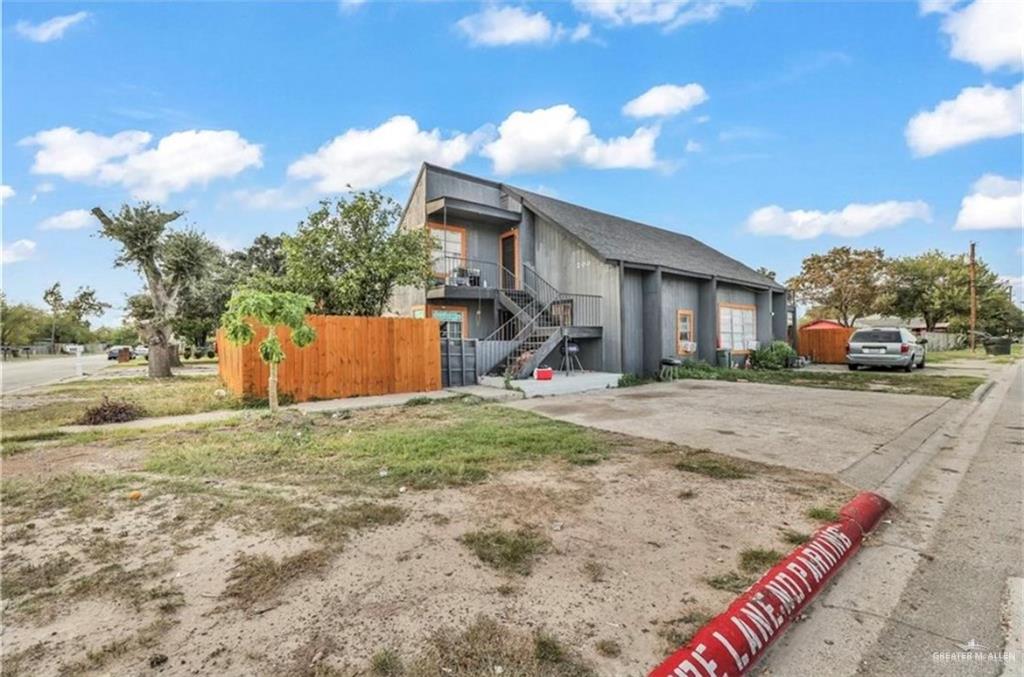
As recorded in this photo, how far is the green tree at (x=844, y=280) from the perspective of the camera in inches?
1204

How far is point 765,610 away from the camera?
6.91 ft

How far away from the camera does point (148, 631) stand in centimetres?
207

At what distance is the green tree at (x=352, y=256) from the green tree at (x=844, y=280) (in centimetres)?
3128

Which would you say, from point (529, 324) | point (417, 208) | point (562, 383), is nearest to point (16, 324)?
point (417, 208)

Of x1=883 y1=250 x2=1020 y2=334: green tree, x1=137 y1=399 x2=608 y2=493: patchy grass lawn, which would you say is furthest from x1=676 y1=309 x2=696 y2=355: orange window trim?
x1=883 y1=250 x2=1020 y2=334: green tree

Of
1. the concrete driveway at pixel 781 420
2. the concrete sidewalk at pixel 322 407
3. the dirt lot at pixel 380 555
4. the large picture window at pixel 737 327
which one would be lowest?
the concrete driveway at pixel 781 420

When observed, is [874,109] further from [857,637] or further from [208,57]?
[208,57]

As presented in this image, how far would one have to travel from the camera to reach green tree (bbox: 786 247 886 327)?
30.6 metres

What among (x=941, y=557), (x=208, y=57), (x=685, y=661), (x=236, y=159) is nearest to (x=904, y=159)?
(x=941, y=557)

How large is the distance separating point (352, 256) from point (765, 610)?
12708mm

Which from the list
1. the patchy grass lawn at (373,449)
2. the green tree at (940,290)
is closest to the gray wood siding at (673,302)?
the patchy grass lawn at (373,449)

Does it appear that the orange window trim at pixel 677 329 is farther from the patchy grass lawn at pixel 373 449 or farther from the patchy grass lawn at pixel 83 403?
the patchy grass lawn at pixel 83 403

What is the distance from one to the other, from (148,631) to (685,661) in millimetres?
2439

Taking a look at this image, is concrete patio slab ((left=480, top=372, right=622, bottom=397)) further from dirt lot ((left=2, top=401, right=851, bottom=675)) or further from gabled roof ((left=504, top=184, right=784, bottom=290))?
dirt lot ((left=2, top=401, right=851, bottom=675))
